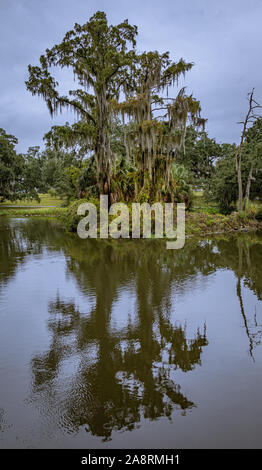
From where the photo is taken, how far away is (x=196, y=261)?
12039mm

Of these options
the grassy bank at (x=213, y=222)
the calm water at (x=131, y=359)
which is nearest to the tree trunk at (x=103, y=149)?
the grassy bank at (x=213, y=222)

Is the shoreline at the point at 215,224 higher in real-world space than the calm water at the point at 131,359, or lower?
higher

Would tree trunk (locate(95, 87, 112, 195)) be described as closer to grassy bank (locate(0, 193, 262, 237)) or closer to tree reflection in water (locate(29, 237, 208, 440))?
grassy bank (locate(0, 193, 262, 237))

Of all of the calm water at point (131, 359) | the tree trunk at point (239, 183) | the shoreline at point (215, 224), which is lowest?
the calm water at point (131, 359)

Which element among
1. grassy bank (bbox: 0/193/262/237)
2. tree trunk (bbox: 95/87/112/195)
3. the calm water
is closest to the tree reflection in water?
the calm water

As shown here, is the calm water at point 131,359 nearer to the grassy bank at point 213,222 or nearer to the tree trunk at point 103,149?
the grassy bank at point 213,222

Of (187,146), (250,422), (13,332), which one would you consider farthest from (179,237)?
(187,146)

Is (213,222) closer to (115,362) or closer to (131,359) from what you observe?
(131,359)

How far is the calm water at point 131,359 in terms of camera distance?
3.32 metres

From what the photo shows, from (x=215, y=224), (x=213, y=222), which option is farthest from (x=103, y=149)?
(x=215, y=224)

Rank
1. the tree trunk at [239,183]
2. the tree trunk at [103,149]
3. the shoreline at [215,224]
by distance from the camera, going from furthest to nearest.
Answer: the tree trunk at [239,183] < the tree trunk at [103,149] < the shoreline at [215,224]

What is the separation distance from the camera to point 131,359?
474cm
